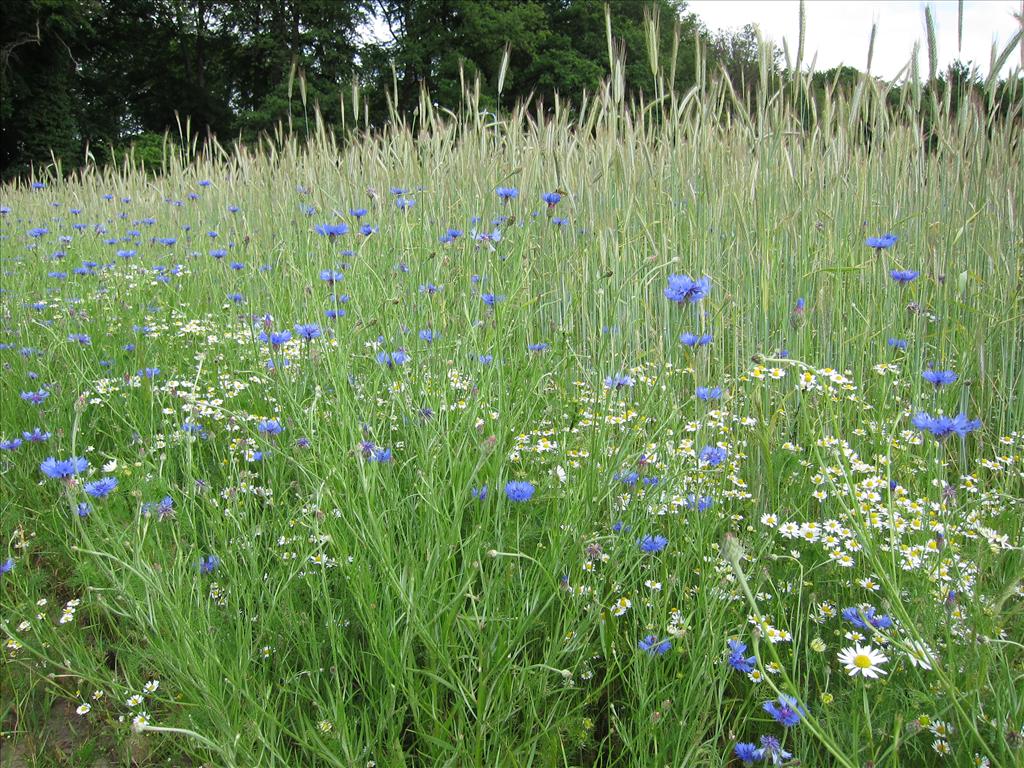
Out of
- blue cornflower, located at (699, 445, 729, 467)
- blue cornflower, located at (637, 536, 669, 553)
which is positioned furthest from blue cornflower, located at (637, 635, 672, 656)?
blue cornflower, located at (699, 445, 729, 467)

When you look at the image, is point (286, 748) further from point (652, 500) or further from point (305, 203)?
point (305, 203)

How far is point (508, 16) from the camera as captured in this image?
68.0ft

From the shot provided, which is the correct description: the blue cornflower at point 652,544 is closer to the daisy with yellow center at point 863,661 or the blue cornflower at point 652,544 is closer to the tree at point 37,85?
the daisy with yellow center at point 863,661

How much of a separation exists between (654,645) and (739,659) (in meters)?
0.15

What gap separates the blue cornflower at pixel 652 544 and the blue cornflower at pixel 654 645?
152 mm

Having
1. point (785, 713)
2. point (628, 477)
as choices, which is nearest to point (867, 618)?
point (785, 713)

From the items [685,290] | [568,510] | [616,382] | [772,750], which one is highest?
[685,290]

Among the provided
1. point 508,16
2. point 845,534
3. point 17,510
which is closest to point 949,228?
point 845,534

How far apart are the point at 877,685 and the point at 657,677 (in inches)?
14.6

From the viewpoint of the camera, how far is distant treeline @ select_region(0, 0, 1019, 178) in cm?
1769

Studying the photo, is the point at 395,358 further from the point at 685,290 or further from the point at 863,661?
the point at 863,661

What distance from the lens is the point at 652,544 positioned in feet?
4.23

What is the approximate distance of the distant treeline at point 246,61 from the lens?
17.7 m

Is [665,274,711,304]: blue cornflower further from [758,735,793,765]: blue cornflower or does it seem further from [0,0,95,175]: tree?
[0,0,95,175]: tree
